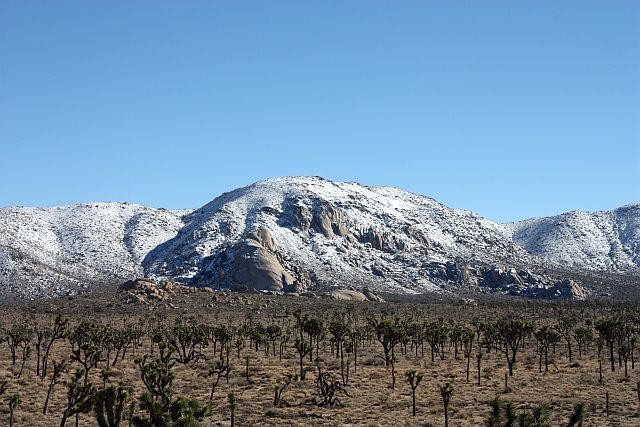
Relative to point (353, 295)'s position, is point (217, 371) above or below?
below

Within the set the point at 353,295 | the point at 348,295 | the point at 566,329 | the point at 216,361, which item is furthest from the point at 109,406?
the point at 353,295

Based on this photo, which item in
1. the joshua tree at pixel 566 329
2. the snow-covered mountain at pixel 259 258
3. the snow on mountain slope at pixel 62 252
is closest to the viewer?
the joshua tree at pixel 566 329

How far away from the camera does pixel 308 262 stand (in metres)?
176

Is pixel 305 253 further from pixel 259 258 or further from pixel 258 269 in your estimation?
pixel 258 269

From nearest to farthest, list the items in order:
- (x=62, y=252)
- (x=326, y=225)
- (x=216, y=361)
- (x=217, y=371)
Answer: (x=217, y=371) → (x=216, y=361) → (x=62, y=252) → (x=326, y=225)

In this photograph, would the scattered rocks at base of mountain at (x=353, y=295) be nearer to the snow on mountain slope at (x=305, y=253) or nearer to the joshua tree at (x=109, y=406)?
the snow on mountain slope at (x=305, y=253)

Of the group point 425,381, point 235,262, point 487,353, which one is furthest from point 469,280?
point 425,381

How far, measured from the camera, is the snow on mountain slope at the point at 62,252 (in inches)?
5497

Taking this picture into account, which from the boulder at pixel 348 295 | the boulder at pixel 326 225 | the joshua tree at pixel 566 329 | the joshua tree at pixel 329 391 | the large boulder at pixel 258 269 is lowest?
the joshua tree at pixel 329 391

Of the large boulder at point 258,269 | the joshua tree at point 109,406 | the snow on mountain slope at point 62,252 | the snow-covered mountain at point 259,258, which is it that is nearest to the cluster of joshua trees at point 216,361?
the joshua tree at point 109,406

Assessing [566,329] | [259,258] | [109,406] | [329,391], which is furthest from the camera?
[259,258]

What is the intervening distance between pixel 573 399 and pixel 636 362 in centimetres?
2524

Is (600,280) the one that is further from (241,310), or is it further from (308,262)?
(241,310)

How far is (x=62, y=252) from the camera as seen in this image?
173m
